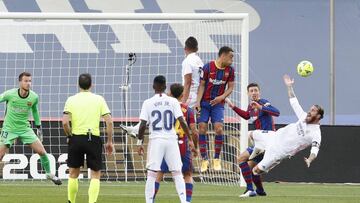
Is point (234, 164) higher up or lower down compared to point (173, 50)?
lower down

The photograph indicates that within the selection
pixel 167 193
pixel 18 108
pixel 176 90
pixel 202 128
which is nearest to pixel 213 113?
pixel 202 128

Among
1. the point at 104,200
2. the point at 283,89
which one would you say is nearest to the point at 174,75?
the point at 283,89

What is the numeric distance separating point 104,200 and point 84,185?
5.33 m

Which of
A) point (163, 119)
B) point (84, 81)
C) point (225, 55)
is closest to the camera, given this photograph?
point (163, 119)

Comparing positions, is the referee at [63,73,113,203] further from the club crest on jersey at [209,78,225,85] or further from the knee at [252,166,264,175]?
the club crest on jersey at [209,78,225,85]

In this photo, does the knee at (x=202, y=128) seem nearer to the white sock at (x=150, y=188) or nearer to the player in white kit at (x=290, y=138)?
the player in white kit at (x=290, y=138)

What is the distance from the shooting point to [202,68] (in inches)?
804

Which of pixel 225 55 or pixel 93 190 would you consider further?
pixel 225 55

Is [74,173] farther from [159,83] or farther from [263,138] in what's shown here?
[263,138]

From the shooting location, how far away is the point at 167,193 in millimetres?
21078

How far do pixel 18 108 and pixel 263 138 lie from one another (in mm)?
5084

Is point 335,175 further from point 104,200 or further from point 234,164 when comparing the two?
point 104,200

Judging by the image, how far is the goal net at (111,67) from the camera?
1043 inches

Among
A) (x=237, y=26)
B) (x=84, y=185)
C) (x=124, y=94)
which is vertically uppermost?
(x=237, y=26)
